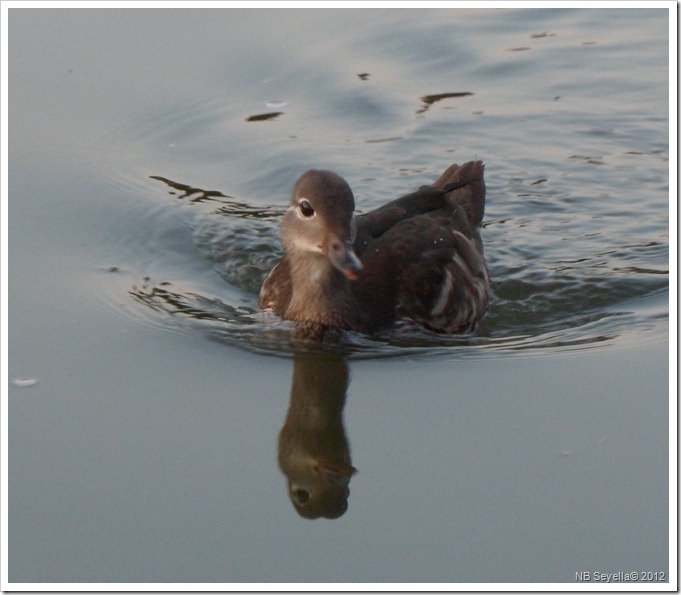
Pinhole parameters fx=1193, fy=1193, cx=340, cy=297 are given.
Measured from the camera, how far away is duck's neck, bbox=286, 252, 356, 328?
7.77 metres

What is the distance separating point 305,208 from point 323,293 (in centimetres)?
A: 60

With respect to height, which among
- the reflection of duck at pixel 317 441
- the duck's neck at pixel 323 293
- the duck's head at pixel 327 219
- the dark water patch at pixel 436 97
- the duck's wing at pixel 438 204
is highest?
the dark water patch at pixel 436 97

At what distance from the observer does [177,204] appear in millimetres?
10312

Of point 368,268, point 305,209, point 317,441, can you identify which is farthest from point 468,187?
point 317,441

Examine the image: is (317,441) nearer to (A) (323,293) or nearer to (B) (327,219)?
(A) (323,293)

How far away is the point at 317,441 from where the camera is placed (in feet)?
22.6

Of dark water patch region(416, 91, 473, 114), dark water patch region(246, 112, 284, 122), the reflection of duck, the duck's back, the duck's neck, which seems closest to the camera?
the reflection of duck

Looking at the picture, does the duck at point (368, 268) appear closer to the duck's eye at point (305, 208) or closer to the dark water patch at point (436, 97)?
the duck's eye at point (305, 208)

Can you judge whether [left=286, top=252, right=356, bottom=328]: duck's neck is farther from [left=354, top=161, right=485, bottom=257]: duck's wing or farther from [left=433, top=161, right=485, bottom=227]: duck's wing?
[left=433, top=161, right=485, bottom=227]: duck's wing

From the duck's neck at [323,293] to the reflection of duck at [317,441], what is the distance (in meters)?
0.27

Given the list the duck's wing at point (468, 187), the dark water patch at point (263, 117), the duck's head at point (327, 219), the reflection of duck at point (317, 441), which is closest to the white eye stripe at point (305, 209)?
the duck's head at point (327, 219)

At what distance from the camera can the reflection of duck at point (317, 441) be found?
6254mm

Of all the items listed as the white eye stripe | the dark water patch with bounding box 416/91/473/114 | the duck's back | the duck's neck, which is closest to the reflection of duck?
the duck's neck

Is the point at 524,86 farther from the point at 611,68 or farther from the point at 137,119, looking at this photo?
the point at 137,119
